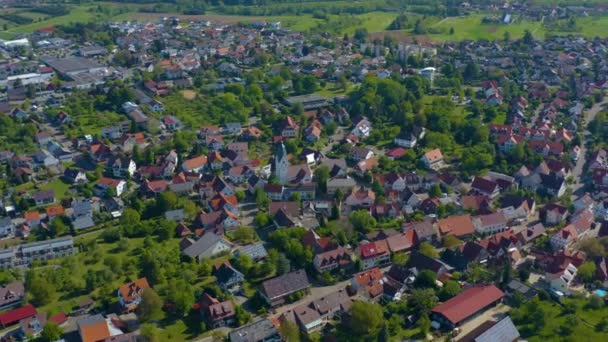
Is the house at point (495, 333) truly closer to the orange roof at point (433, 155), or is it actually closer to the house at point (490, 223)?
the house at point (490, 223)

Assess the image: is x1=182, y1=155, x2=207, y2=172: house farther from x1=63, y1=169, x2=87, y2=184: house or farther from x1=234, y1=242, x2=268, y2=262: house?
x1=234, y1=242, x2=268, y2=262: house

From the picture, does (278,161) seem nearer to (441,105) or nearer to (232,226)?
(232,226)

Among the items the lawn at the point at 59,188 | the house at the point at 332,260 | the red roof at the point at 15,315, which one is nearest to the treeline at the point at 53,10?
the lawn at the point at 59,188

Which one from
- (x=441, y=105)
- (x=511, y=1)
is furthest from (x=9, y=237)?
(x=511, y=1)

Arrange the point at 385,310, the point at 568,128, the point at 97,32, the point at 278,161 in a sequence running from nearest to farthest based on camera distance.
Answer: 1. the point at 385,310
2. the point at 278,161
3. the point at 568,128
4. the point at 97,32

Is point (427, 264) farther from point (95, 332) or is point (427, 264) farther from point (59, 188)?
point (59, 188)

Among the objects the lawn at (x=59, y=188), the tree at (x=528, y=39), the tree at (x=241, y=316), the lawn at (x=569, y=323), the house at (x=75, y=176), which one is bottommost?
the lawn at (x=59, y=188)
